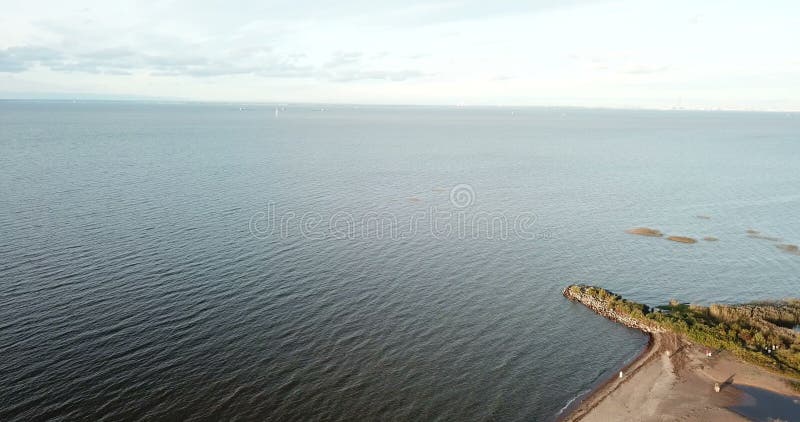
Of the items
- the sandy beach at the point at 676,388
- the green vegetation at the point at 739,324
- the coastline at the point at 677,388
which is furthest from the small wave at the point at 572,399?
the green vegetation at the point at 739,324

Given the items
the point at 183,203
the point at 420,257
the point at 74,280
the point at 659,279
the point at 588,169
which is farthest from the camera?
the point at 588,169

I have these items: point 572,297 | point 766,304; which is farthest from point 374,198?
point 766,304

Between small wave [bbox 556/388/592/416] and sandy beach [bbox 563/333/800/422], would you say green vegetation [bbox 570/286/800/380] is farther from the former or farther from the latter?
small wave [bbox 556/388/592/416]

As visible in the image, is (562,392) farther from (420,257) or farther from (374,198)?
(374,198)

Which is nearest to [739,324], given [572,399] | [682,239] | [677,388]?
[677,388]

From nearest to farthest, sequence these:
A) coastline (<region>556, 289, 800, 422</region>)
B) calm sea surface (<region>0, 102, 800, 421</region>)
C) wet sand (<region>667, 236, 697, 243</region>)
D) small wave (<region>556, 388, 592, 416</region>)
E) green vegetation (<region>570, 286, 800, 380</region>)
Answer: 1. coastline (<region>556, 289, 800, 422</region>)
2. small wave (<region>556, 388, 592, 416</region>)
3. calm sea surface (<region>0, 102, 800, 421</region>)
4. green vegetation (<region>570, 286, 800, 380</region>)
5. wet sand (<region>667, 236, 697, 243</region>)

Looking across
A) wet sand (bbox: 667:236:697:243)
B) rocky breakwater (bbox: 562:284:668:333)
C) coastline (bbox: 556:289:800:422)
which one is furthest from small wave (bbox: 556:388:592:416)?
wet sand (bbox: 667:236:697:243)

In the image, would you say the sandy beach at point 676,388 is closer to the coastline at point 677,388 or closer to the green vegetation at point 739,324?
the coastline at point 677,388

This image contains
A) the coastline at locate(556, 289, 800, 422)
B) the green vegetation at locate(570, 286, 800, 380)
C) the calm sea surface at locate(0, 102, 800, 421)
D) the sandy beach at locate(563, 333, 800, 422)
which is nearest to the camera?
the sandy beach at locate(563, 333, 800, 422)
